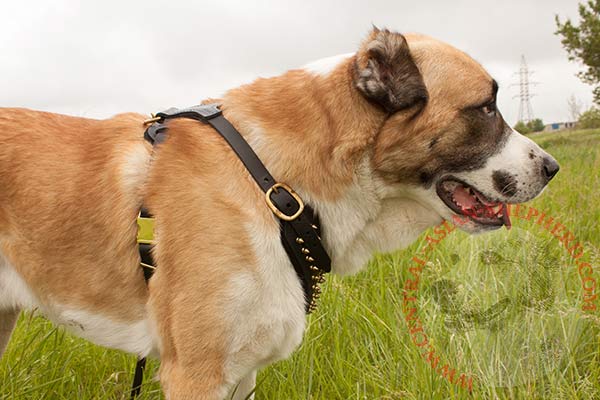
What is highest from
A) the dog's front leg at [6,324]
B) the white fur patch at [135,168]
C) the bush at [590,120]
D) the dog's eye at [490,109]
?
the dog's eye at [490,109]

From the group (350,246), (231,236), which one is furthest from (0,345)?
(350,246)

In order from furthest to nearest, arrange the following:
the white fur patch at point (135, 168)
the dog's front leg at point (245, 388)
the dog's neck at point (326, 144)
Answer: the dog's front leg at point (245, 388)
the white fur patch at point (135, 168)
the dog's neck at point (326, 144)

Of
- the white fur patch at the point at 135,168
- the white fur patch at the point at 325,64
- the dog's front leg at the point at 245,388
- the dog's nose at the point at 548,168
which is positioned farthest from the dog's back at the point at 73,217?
the dog's nose at the point at 548,168

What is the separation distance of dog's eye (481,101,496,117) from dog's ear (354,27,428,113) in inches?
11.2

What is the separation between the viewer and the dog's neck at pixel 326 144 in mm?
2428

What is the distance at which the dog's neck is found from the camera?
2.43m

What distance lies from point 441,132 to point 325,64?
0.59m

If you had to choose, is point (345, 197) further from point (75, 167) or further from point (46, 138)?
point (46, 138)

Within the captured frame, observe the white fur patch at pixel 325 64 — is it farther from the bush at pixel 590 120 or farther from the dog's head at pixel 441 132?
the bush at pixel 590 120

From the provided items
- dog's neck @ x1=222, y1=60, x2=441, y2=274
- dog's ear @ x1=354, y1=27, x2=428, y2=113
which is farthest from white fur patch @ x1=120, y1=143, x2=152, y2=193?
dog's ear @ x1=354, y1=27, x2=428, y2=113

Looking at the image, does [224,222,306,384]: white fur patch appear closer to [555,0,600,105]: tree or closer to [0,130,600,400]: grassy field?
[0,130,600,400]: grassy field

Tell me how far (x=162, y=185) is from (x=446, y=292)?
2.02 metres

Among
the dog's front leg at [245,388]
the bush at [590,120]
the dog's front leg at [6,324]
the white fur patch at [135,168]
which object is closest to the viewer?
the white fur patch at [135,168]

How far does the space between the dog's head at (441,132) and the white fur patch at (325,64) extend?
12 centimetres
